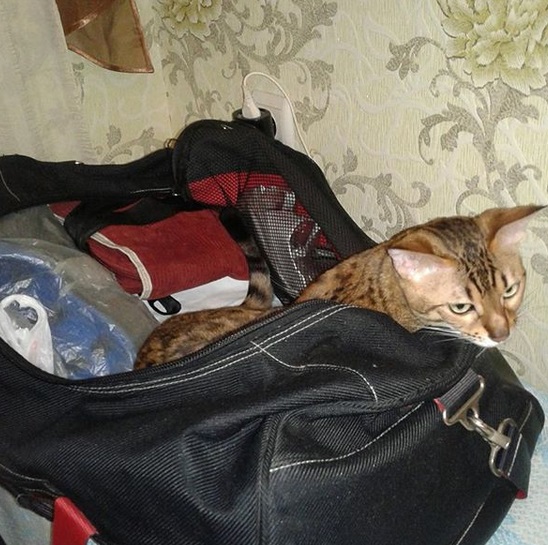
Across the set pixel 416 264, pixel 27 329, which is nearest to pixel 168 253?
pixel 27 329

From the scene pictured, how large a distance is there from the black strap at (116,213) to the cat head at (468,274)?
0.39 m

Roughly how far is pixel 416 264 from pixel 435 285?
0.15 ft

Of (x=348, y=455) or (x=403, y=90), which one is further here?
(x=403, y=90)

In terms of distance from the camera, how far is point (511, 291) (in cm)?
83

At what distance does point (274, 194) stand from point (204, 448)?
48 cm

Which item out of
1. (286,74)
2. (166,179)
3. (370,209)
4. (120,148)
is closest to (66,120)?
(120,148)

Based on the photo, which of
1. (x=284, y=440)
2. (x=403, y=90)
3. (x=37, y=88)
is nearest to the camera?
(x=284, y=440)

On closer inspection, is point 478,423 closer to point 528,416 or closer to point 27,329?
point 528,416

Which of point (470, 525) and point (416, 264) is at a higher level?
point (416, 264)

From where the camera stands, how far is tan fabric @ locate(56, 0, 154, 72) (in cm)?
112

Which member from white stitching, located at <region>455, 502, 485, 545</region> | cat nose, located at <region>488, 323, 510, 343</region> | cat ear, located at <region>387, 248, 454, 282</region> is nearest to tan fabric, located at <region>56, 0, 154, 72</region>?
cat ear, located at <region>387, 248, 454, 282</region>

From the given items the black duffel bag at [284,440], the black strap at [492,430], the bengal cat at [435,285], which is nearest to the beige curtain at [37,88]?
the bengal cat at [435,285]

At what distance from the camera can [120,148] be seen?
52.7 inches

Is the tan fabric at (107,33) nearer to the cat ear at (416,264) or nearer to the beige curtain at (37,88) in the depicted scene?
the beige curtain at (37,88)
